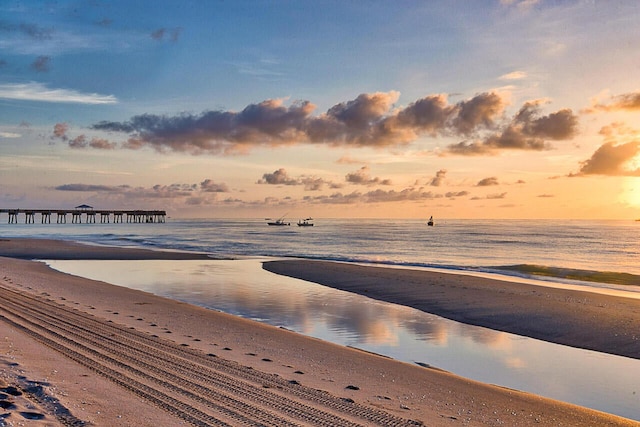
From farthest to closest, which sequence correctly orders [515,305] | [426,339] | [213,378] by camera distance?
[515,305] < [426,339] < [213,378]

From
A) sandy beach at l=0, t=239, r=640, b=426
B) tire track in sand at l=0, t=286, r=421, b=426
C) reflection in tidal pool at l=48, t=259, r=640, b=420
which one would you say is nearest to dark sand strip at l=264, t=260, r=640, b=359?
sandy beach at l=0, t=239, r=640, b=426

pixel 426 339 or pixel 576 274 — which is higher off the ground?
pixel 426 339

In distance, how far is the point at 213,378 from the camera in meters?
9.30

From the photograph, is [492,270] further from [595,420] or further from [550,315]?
[595,420]

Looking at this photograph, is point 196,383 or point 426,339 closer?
point 196,383

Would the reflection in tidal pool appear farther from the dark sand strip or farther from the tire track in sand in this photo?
the tire track in sand

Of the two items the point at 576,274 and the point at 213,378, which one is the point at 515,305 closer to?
the point at 213,378

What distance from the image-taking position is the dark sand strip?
17109mm

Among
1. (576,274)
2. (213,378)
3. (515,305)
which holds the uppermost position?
(213,378)

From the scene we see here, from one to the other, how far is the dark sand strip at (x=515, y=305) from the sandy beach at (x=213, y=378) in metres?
0.21

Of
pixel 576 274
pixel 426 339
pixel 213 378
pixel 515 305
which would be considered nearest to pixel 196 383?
pixel 213 378

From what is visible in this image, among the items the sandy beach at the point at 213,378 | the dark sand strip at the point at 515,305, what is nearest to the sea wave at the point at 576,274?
the dark sand strip at the point at 515,305

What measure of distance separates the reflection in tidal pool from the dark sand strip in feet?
3.70

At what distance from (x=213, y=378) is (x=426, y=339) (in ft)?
28.1
